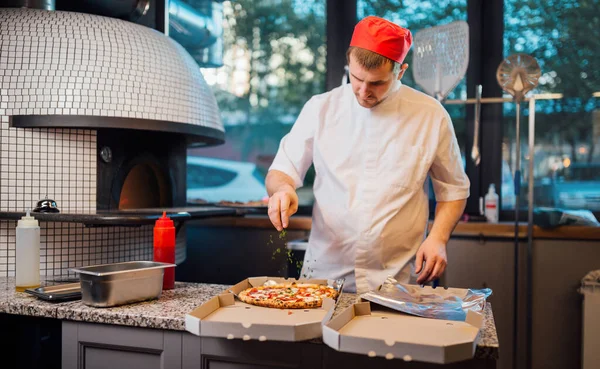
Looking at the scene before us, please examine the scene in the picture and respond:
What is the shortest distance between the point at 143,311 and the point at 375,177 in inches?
36.1

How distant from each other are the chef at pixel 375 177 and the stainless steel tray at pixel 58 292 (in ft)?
2.31

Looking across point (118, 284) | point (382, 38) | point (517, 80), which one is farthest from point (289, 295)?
point (517, 80)

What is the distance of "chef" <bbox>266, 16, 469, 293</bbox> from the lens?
1985 millimetres

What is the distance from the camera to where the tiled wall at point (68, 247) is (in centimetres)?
223

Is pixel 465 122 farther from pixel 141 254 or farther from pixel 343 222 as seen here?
pixel 141 254

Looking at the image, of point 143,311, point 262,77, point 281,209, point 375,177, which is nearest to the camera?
point 143,311

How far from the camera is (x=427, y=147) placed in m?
2.01

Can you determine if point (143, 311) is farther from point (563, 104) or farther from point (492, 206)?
point (563, 104)

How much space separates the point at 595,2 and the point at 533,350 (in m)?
2.00

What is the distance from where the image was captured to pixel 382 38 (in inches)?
69.2

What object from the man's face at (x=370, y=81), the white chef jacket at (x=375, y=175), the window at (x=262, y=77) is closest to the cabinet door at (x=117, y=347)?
the white chef jacket at (x=375, y=175)

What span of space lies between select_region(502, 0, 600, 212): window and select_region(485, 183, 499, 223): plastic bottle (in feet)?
0.79

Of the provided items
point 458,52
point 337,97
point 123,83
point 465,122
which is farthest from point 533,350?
point 123,83

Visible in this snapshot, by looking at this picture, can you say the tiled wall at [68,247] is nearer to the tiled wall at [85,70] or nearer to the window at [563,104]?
the tiled wall at [85,70]
